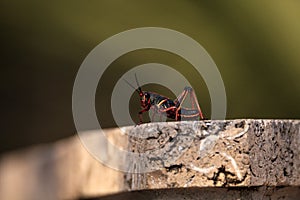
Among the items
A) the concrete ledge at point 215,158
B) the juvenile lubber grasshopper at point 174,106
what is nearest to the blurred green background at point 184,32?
the juvenile lubber grasshopper at point 174,106

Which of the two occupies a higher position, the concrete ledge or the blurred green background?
the blurred green background

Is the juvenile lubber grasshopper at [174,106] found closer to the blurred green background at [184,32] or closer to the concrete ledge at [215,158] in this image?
the concrete ledge at [215,158]

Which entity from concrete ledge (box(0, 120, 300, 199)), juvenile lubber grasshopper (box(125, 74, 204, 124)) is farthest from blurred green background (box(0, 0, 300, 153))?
concrete ledge (box(0, 120, 300, 199))

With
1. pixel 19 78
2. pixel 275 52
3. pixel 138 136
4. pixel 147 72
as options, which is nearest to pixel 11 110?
pixel 19 78

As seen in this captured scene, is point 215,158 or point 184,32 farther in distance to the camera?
point 184,32

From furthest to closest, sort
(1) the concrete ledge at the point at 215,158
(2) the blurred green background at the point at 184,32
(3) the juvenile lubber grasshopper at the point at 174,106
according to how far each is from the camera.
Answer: (2) the blurred green background at the point at 184,32 → (3) the juvenile lubber grasshopper at the point at 174,106 → (1) the concrete ledge at the point at 215,158

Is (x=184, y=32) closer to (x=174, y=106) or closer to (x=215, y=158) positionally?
(x=174, y=106)

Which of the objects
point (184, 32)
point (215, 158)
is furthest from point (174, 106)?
point (184, 32)

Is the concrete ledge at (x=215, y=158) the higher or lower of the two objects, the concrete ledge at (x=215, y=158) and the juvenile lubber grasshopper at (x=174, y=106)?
the lower

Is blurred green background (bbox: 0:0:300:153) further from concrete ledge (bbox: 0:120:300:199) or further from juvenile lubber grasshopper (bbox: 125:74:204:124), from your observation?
concrete ledge (bbox: 0:120:300:199)
